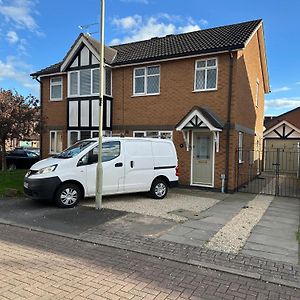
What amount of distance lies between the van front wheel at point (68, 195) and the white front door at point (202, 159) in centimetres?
582

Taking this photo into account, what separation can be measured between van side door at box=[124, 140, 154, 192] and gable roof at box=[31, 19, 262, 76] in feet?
16.3

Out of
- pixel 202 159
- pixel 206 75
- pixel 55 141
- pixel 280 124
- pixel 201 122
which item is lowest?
pixel 202 159

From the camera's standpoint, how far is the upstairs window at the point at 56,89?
675 inches

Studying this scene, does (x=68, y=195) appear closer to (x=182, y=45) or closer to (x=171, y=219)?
(x=171, y=219)

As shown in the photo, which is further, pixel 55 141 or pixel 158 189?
pixel 55 141

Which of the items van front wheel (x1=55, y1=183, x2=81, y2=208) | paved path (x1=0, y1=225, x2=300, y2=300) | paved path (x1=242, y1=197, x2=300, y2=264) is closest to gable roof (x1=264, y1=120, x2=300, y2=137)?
paved path (x1=242, y1=197, x2=300, y2=264)

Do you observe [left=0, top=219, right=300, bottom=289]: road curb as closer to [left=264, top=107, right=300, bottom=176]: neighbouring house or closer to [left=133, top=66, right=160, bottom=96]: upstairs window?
[left=133, top=66, right=160, bottom=96]: upstairs window

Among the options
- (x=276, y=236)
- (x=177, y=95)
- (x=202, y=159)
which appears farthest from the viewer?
(x=177, y=95)

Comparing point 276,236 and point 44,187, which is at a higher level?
point 44,187

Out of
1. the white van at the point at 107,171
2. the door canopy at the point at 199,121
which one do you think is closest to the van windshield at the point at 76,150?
the white van at the point at 107,171

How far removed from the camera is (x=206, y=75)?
13.2m

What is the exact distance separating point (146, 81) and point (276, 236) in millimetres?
9741

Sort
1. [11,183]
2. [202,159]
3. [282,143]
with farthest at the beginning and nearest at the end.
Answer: [282,143], [202,159], [11,183]

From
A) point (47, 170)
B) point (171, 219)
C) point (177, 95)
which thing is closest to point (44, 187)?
point (47, 170)
